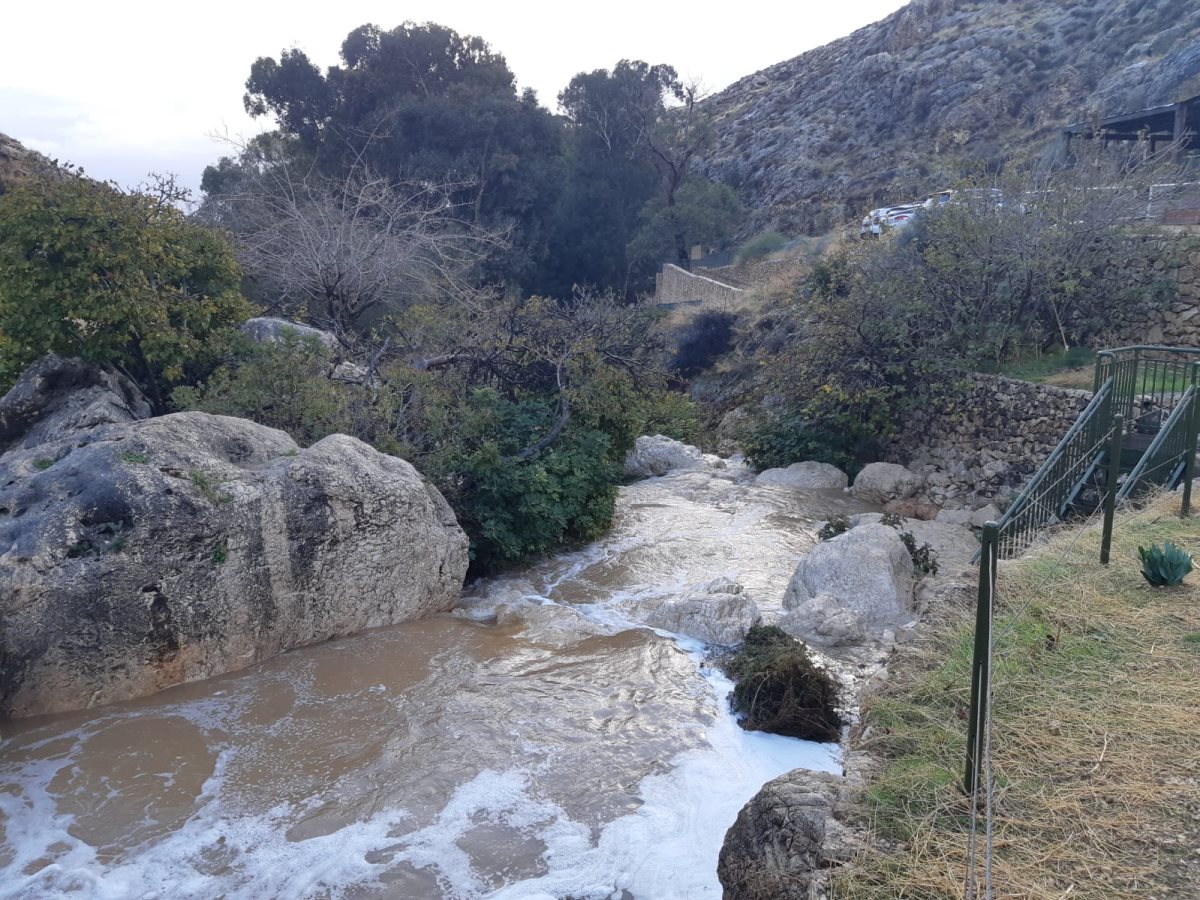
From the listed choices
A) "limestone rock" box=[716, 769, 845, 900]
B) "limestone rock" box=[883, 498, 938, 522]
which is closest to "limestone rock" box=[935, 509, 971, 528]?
"limestone rock" box=[883, 498, 938, 522]

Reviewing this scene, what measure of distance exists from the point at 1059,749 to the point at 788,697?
3.06 meters

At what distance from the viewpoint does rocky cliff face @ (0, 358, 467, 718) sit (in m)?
7.12

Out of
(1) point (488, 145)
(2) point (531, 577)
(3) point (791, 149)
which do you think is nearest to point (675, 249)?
(1) point (488, 145)

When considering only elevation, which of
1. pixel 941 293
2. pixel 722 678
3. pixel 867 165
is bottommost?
pixel 722 678

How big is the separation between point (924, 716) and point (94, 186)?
11.5 m

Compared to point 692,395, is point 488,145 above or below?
above

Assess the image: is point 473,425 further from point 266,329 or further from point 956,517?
point 956,517

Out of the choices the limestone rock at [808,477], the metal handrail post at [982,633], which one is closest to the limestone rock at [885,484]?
the limestone rock at [808,477]

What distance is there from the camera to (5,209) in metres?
10.6

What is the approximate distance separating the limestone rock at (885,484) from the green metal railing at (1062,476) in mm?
6126

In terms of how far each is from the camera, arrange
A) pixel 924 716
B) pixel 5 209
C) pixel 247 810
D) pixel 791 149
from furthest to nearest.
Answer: pixel 791 149 < pixel 5 209 < pixel 247 810 < pixel 924 716

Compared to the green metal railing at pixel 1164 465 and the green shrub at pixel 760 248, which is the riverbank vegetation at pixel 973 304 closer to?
the green metal railing at pixel 1164 465

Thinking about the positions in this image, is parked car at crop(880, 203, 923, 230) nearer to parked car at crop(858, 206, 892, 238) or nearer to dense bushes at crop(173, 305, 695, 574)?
parked car at crop(858, 206, 892, 238)

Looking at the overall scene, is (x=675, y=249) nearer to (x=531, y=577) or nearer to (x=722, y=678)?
(x=531, y=577)
